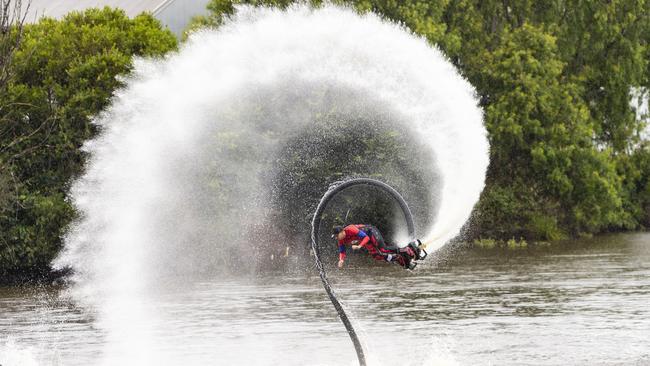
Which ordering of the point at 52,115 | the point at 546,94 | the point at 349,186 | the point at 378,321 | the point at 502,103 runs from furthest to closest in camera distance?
1. the point at 546,94
2. the point at 502,103
3. the point at 52,115
4. the point at 378,321
5. the point at 349,186

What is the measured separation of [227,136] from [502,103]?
21676mm

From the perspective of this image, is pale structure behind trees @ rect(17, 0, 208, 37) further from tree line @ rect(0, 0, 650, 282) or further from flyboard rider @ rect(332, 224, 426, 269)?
flyboard rider @ rect(332, 224, 426, 269)

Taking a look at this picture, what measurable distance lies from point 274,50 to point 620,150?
153ft

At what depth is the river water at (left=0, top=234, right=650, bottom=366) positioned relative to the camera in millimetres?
27516

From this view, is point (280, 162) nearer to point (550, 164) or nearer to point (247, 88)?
point (247, 88)

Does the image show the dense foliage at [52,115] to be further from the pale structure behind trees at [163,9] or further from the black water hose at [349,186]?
the black water hose at [349,186]

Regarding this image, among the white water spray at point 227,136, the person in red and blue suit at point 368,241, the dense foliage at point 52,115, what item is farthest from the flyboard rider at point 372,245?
the dense foliage at point 52,115

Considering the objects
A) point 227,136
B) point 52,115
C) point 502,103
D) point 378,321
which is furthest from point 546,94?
point 378,321

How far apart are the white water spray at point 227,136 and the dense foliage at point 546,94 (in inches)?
451

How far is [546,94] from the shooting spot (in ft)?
225

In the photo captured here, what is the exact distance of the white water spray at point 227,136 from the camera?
30422mm

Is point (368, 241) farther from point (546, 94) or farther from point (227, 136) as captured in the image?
point (546, 94)

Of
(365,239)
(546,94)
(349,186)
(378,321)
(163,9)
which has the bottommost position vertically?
(378,321)

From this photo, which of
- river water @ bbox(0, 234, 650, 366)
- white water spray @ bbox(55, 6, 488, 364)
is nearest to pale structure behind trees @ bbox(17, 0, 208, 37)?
white water spray @ bbox(55, 6, 488, 364)
